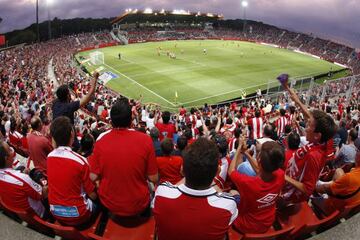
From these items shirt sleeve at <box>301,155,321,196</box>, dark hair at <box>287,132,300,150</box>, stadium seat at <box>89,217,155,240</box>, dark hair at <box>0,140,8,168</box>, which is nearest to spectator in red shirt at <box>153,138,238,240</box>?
stadium seat at <box>89,217,155,240</box>

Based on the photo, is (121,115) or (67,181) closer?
(67,181)

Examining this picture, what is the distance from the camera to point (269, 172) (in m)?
3.97

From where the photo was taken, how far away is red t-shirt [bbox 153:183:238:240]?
2996 millimetres

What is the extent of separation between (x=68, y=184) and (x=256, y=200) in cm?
240

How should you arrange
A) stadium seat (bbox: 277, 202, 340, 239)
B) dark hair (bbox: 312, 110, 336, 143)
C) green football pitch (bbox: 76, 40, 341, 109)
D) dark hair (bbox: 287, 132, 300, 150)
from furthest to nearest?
green football pitch (bbox: 76, 40, 341, 109), dark hair (bbox: 287, 132, 300, 150), dark hair (bbox: 312, 110, 336, 143), stadium seat (bbox: 277, 202, 340, 239)

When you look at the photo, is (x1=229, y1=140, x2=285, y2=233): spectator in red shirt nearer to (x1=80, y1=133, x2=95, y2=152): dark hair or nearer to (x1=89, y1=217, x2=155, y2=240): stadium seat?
(x1=89, y1=217, x2=155, y2=240): stadium seat

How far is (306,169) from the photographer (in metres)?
4.44

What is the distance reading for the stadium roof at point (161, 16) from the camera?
93.8 metres

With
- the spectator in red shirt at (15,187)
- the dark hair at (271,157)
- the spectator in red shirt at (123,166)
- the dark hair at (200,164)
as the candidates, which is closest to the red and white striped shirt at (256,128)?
the dark hair at (271,157)

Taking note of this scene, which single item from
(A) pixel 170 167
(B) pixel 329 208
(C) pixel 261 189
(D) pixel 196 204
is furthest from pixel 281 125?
(D) pixel 196 204

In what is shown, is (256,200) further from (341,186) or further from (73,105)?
(73,105)

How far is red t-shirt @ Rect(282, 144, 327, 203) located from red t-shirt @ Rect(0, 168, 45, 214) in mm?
3666

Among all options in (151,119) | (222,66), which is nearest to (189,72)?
(222,66)

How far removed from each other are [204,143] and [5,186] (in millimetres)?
2998
